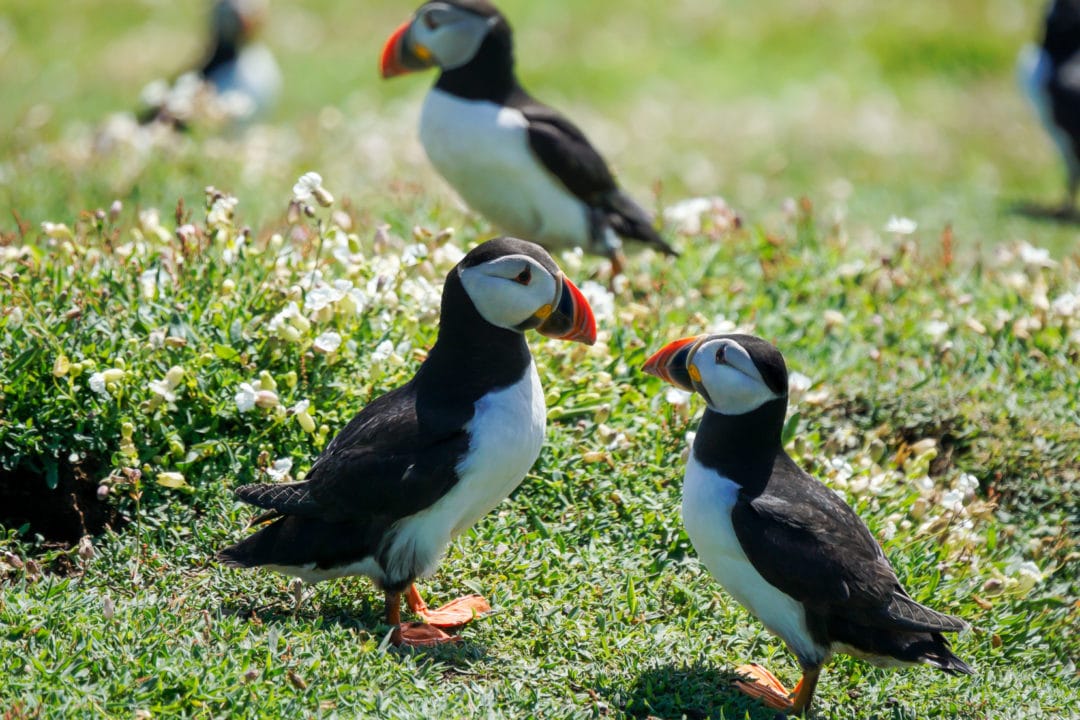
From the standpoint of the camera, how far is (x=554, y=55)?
14.9 meters

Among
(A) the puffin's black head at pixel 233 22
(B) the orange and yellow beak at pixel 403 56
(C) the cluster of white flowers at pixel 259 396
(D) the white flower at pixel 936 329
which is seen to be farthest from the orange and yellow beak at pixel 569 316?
(A) the puffin's black head at pixel 233 22

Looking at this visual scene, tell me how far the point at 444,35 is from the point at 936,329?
2.92 metres

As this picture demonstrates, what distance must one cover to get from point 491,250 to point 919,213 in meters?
7.05

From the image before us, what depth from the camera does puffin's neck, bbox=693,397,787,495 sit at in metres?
4.00

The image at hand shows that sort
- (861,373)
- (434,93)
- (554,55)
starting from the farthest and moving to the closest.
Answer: (554,55), (434,93), (861,373)

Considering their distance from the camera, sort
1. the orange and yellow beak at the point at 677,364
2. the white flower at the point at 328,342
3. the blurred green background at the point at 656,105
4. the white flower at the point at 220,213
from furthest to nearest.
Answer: the blurred green background at the point at 656,105 < the white flower at the point at 220,213 < the white flower at the point at 328,342 < the orange and yellow beak at the point at 677,364

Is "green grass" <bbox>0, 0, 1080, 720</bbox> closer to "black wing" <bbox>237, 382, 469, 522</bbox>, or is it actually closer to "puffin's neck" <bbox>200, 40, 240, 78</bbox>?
"black wing" <bbox>237, 382, 469, 522</bbox>

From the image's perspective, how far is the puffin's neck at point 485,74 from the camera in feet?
22.1

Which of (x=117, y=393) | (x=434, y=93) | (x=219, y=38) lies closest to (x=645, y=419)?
(x=117, y=393)

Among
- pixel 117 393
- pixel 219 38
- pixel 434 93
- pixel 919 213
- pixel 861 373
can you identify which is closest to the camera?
pixel 117 393

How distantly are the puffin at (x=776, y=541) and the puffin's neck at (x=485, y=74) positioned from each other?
3.06 metres

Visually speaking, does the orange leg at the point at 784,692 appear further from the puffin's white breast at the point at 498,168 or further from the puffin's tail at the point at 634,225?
the puffin's white breast at the point at 498,168

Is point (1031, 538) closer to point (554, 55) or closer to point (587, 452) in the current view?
point (587, 452)

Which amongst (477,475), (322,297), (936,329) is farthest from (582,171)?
(477,475)
